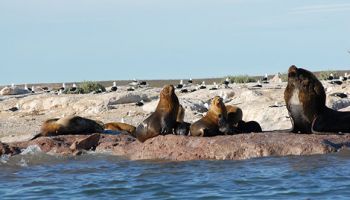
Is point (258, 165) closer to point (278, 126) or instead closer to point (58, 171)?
point (58, 171)

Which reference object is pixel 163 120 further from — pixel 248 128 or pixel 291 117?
pixel 291 117

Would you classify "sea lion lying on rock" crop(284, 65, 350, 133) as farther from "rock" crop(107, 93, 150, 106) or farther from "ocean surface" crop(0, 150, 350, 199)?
"rock" crop(107, 93, 150, 106)

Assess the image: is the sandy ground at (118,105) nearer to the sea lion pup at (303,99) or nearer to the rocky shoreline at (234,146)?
the sea lion pup at (303,99)

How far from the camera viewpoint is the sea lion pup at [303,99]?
1502cm

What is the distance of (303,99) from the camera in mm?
15125

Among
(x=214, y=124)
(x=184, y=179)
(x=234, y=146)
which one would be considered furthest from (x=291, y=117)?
(x=184, y=179)

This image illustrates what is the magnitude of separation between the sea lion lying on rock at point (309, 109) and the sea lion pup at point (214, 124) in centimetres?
109

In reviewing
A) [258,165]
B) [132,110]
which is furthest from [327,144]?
[132,110]

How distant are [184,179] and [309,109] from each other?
349cm

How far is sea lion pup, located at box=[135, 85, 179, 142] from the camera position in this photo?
51.5 ft

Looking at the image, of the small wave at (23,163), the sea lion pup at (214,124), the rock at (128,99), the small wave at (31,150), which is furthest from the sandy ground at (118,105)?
the small wave at (23,163)

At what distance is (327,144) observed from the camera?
46.1 ft

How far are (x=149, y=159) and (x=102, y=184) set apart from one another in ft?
7.61

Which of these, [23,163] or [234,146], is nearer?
[234,146]
